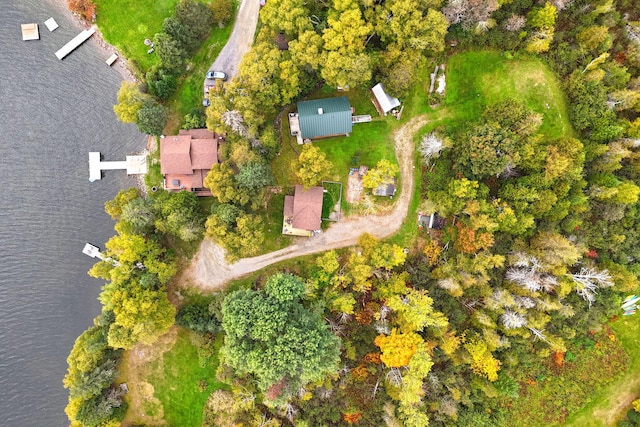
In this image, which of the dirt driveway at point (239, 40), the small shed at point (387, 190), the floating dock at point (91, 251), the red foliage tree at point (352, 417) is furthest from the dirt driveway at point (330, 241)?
Answer: the dirt driveway at point (239, 40)

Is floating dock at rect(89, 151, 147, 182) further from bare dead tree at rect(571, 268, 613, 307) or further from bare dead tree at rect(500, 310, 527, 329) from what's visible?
bare dead tree at rect(571, 268, 613, 307)

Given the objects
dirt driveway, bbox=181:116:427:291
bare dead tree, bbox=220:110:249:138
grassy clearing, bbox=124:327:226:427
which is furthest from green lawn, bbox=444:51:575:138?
Answer: grassy clearing, bbox=124:327:226:427

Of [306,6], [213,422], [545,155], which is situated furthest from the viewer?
[213,422]

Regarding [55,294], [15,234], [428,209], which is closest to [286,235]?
[428,209]

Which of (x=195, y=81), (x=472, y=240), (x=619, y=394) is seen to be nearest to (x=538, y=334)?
(x=472, y=240)

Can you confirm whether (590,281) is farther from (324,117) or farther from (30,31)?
(30,31)

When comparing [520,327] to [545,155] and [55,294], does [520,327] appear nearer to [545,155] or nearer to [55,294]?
[545,155]
